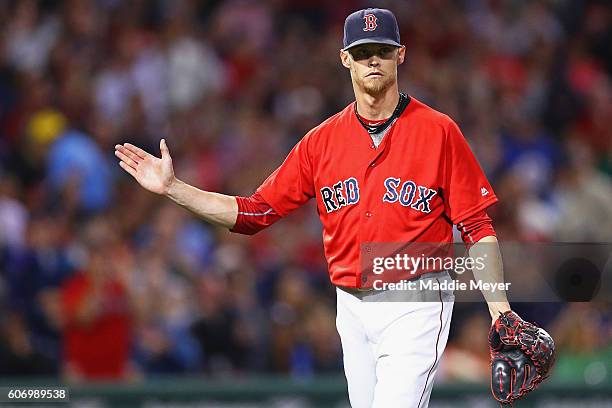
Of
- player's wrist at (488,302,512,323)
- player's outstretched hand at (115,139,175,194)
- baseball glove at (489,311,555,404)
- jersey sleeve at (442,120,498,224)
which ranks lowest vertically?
baseball glove at (489,311,555,404)

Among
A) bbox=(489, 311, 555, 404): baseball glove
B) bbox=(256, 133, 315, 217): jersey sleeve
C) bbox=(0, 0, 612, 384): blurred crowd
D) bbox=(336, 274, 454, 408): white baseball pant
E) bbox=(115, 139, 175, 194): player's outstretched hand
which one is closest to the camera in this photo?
bbox=(489, 311, 555, 404): baseball glove

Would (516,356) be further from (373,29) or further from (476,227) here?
(373,29)

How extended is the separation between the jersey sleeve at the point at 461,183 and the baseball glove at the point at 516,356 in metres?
0.48

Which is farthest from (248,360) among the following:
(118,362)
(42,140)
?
(42,140)

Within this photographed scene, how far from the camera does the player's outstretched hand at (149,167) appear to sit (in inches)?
202

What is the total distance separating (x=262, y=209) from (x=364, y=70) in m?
0.82

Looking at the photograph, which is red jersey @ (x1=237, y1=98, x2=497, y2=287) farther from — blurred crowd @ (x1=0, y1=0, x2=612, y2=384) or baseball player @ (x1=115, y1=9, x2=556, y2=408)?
blurred crowd @ (x1=0, y1=0, x2=612, y2=384)

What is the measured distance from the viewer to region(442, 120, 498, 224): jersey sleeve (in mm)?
4910

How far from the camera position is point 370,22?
16.1 ft

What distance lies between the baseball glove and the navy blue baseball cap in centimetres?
124

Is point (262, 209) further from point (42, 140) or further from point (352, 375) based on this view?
point (42, 140)

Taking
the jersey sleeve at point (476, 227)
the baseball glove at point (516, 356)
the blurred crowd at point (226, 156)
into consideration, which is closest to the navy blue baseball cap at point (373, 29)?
the jersey sleeve at point (476, 227)

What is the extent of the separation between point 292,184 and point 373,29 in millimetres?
825

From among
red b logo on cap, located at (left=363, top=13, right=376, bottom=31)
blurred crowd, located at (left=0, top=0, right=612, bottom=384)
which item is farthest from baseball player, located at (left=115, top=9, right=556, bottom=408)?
blurred crowd, located at (left=0, top=0, right=612, bottom=384)
